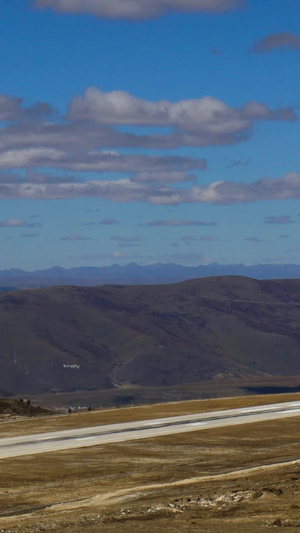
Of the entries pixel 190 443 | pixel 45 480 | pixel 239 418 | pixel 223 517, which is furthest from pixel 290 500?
pixel 239 418

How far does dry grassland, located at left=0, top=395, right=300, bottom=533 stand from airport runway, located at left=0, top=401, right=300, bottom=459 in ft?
9.52

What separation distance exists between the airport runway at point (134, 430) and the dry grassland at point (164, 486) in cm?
290

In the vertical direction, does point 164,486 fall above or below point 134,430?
above

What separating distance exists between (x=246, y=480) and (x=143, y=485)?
229 inches

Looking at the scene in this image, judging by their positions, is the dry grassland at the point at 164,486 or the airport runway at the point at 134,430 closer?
the dry grassland at the point at 164,486

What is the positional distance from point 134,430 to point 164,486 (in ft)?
114

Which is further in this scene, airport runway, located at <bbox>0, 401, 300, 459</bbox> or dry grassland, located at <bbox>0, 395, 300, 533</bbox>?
airport runway, located at <bbox>0, 401, 300, 459</bbox>

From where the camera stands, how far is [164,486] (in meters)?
49.5

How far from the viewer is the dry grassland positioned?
123 feet

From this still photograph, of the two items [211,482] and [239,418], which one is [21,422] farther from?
[211,482]

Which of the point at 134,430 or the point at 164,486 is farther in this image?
the point at 134,430

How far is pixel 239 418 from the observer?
9462 centimetres

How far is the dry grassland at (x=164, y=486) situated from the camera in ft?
123

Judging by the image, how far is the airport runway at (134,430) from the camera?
237 ft
